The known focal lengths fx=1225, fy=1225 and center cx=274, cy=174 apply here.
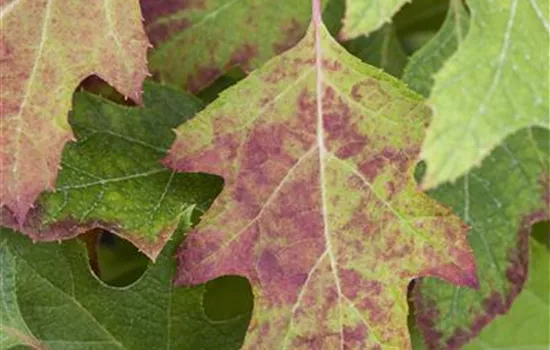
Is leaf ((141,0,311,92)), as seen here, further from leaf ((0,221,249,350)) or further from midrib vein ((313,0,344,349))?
leaf ((0,221,249,350))

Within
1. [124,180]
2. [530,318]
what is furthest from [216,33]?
[530,318]

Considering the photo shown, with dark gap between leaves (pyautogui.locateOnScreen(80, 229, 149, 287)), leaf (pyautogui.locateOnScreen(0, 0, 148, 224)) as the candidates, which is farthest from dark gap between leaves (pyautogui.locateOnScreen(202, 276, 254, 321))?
leaf (pyautogui.locateOnScreen(0, 0, 148, 224))

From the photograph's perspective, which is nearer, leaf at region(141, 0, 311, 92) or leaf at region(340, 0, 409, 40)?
leaf at region(340, 0, 409, 40)

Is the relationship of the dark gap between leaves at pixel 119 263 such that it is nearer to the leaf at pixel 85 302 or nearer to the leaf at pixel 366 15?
the leaf at pixel 85 302

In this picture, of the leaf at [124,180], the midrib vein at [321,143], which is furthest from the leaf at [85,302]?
the midrib vein at [321,143]

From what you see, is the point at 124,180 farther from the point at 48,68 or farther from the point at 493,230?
the point at 493,230

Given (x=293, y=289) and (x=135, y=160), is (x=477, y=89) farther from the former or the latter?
(x=135, y=160)
